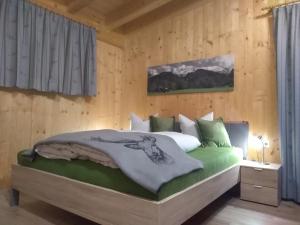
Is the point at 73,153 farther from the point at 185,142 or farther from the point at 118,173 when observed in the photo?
the point at 185,142

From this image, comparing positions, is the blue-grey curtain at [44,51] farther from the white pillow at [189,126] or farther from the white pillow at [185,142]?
the white pillow at [185,142]

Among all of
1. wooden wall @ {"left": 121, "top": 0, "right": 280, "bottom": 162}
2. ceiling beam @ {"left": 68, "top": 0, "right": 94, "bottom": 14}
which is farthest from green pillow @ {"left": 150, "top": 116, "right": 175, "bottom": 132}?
ceiling beam @ {"left": 68, "top": 0, "right": 94, "bottom": 14}

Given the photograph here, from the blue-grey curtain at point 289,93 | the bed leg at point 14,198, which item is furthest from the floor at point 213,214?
the blue-grey curtain at point 289,93

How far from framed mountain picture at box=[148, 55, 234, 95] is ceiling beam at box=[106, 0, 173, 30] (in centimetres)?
93

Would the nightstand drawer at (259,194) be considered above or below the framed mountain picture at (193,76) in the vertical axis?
below

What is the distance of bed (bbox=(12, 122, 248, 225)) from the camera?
1.61 meters

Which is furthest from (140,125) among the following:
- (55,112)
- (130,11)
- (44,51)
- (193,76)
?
(130,11)

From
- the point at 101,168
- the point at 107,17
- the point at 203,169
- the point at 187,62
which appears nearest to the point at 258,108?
the point at 187,62

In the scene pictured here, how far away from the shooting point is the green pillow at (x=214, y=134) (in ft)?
10.2

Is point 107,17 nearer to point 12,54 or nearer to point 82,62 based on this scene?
point 82,62

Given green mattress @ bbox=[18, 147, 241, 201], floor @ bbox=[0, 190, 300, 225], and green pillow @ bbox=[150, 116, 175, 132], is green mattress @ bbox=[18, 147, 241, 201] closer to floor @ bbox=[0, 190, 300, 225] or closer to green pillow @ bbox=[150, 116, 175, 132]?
floor @ bbox=[0, 190, 300, 225]

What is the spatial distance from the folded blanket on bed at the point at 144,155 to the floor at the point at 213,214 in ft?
2.23

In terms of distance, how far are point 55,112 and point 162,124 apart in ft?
5.25

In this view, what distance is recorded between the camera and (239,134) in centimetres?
328
